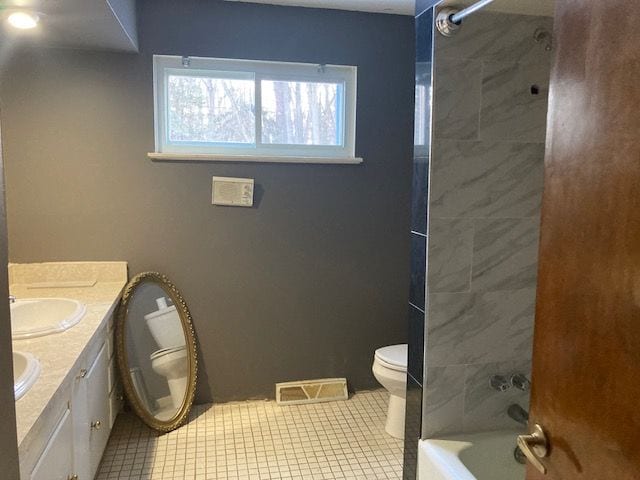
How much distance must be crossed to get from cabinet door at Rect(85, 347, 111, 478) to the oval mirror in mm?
249

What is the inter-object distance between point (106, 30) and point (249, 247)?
4.31ft

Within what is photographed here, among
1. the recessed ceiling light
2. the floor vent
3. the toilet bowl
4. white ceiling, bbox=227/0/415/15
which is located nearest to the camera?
the recessed ceiling light

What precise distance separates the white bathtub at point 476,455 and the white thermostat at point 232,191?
5.46 feet

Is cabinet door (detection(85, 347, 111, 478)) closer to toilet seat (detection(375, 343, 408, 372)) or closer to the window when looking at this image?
the window

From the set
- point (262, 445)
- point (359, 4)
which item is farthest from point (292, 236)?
point (359, 4)

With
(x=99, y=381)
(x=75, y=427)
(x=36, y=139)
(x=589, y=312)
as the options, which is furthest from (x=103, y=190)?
(x=589, y=312)

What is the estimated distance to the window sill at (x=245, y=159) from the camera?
2910 mm

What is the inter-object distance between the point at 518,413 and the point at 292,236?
1.61 meters

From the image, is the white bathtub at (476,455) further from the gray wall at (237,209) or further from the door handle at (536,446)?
the gray wall at (237,209)

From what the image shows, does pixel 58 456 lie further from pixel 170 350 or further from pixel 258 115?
pixel 258 115

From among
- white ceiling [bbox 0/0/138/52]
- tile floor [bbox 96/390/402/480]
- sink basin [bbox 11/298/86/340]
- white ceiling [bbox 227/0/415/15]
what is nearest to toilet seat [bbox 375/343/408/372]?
tile floor [bbox 96/390/402/480]

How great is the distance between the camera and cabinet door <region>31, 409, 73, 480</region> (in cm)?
150

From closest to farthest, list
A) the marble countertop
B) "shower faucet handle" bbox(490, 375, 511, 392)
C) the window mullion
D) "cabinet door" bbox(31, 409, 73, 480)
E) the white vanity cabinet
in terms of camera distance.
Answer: the marble countertop < "cabinet door" bbox(31, 409, 73, 480) < the white vanity cabinet < "shower faucet handle" bbox(490, 375, 511, 392) < the window mullion

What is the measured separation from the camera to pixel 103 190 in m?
2.90
